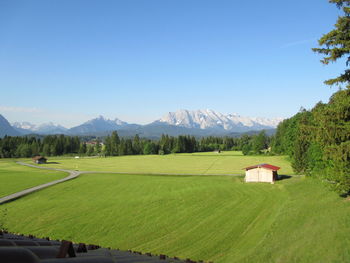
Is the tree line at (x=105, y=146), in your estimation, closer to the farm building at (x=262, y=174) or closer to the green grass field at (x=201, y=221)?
the farm building at (x=262, y=174)

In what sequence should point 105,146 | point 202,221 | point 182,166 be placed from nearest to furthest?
point 202,221, point 182,166, point 105,146

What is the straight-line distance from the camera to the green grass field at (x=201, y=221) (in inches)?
743

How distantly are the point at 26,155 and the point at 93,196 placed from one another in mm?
126402

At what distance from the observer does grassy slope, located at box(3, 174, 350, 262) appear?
61.9ft

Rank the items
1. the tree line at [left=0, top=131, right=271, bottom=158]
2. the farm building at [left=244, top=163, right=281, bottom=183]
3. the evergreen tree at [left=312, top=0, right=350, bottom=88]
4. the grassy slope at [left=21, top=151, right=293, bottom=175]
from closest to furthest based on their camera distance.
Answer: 1. the evergreen tree at [left=312, top=0, right=350, bottom=88]
2. the farm building at [left=244, top=163, right=281, bottom=183]
3. the grassy slope at [left=21, top=151, right=293, bottom=175]
4. the tree line at [left=0, top=131, right=271, bottom=158]

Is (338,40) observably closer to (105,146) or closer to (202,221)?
(202,221)

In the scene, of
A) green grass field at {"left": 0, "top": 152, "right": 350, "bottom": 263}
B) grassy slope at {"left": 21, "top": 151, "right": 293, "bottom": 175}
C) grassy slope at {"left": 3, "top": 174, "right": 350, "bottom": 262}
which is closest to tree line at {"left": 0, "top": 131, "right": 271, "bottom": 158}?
grassy slope at {"left": 21, "top": 151, "right": 293, "bottom": 175}

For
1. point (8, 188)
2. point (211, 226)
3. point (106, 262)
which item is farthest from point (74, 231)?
point (8, 188)

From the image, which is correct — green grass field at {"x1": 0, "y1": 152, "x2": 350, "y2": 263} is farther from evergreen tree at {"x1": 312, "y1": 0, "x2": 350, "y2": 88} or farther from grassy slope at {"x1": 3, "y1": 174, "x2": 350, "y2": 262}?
evergreen tree at {"x1": 312, "y1": 0, "x2": 350, "y2": 88}

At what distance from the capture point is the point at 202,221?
2881 cm

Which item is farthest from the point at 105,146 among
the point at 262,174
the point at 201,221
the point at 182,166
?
the point at 201,221

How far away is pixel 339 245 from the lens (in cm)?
1620

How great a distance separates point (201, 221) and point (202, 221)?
0.34 feet

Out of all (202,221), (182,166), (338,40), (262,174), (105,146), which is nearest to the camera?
(338,40)
